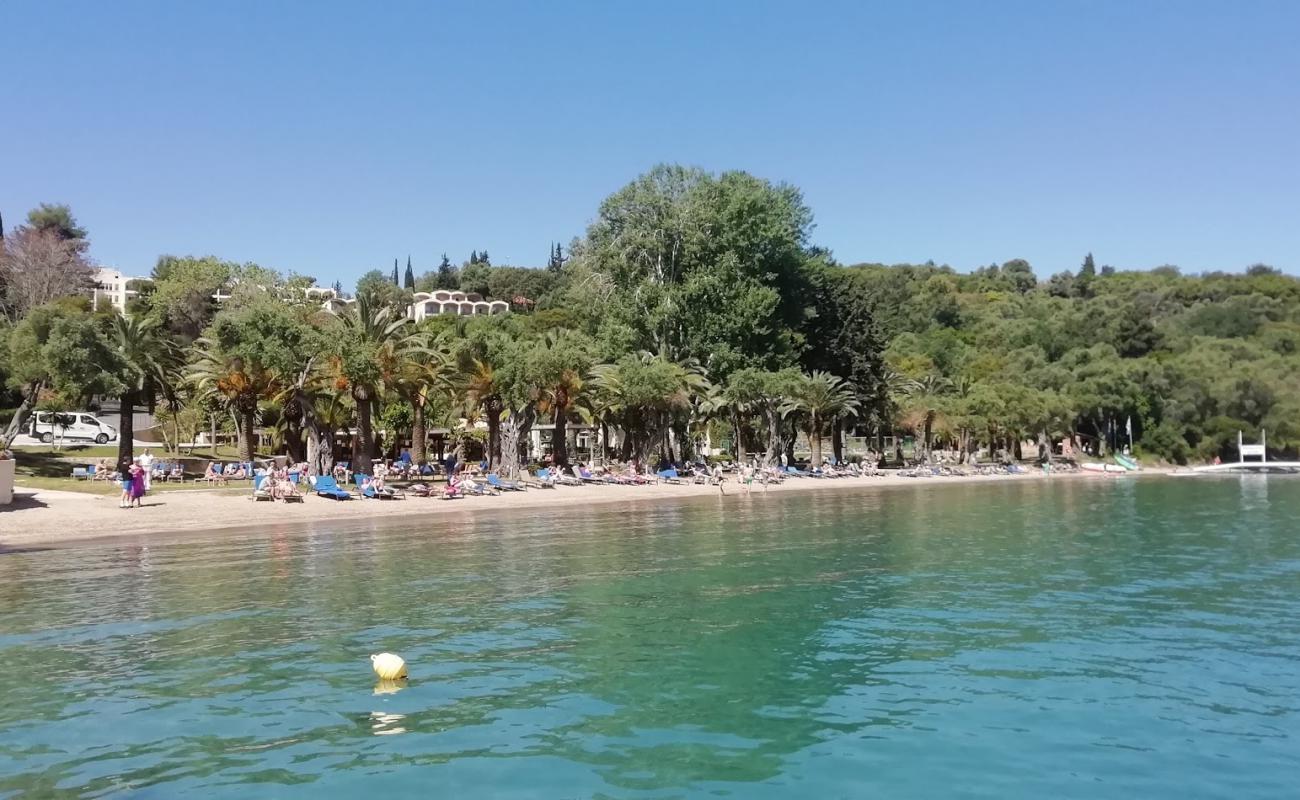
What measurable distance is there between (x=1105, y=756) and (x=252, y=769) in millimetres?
8178

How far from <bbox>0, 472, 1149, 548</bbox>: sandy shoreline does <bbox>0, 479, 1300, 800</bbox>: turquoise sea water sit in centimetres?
452

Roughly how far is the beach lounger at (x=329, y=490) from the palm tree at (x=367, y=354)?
14.5 ft

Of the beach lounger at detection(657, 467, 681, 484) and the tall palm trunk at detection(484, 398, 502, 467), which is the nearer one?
the tall palm trunk at detection(484, 398, 502, 467)

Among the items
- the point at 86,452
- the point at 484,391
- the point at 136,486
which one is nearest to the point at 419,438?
the point at 484,391

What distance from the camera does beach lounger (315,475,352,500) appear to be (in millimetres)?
37556

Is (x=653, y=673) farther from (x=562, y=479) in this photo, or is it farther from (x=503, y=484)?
(x=562, y=479)

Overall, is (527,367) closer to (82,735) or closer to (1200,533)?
(1200,533)

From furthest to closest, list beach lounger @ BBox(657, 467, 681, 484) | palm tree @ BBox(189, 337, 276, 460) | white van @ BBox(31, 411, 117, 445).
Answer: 1. white van @ BBox(31, 411, 117, 445)
2. beach lounger @ BBox(657, 467, 681, 484)
3. palm tree @ BBox(189, 337, 276, 460)

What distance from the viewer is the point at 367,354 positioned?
40219 mm

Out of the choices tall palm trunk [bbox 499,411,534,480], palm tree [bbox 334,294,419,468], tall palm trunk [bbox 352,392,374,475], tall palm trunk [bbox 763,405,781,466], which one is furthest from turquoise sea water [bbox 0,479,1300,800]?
tall palm trunk [bbox 763,405,781,466]

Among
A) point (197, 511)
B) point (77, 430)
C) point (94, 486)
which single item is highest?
point (77, 430)

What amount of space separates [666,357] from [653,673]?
50878mm

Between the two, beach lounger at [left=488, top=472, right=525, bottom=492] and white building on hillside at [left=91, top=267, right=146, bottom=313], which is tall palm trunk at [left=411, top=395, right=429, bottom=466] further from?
white building on hillside at [left=91, top=267, right=146, bottom=313]

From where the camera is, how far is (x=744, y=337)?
63.6 metres
